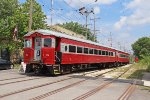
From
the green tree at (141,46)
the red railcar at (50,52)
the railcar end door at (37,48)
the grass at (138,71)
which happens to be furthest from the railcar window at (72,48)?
the green tree at (141,46)

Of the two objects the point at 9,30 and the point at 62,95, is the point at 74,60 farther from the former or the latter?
the point at 9,30

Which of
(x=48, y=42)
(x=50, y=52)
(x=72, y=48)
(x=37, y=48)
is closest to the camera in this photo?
(x=50, y=52)

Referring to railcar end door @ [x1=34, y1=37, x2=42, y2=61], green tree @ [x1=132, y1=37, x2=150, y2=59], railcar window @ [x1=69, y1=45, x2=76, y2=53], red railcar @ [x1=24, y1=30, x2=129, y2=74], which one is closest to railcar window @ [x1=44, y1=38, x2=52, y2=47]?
red railcar @ [x1=24, y1=30, x2=129, y2=74]

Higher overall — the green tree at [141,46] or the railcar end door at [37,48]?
the green tree at [141,46]

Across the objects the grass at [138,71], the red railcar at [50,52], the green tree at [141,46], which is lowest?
the grass at [138,71]

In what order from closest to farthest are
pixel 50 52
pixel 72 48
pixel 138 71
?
pixel 50 52, pixel 72 48, pixel 138 71

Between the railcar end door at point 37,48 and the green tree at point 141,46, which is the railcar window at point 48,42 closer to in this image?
the railcar end door at point 37,48

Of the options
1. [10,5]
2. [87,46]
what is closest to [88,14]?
[10,5]

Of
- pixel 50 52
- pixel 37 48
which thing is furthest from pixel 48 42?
pixel 37 48

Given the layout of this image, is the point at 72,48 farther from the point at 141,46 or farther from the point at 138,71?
the point at 141,46

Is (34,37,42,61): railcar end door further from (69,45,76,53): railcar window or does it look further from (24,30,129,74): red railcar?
(69,45,76,53): railcar window

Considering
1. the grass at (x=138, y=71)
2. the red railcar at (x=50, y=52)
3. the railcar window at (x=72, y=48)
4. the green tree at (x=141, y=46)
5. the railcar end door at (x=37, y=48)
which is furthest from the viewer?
the green tree at (x=141, y=46)

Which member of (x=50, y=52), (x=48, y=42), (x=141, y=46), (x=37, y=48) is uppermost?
(x=141, y=46)

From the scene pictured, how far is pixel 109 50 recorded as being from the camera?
44781 mm
